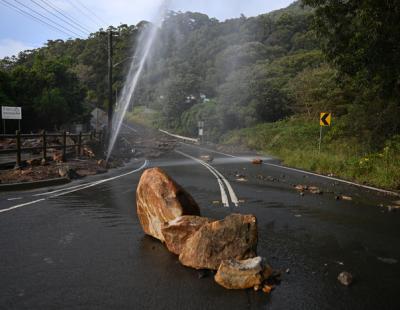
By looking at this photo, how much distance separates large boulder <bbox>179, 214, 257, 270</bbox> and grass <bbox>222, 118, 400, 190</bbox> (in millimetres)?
9814

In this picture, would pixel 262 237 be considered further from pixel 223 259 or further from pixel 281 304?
pixel 281 304

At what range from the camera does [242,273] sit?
4.46 m

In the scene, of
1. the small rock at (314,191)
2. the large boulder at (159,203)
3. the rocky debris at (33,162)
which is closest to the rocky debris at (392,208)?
the small rock at (314,191)

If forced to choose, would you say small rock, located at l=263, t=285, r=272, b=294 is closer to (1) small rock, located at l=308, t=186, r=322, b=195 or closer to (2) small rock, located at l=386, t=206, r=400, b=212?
(2) small rock, located at l=386, t=206, r=400, b=212

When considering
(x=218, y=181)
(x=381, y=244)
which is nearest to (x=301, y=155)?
(x=218, y=181)

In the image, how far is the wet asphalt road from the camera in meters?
4.16

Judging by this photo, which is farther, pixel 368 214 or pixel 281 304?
pixel 368 214

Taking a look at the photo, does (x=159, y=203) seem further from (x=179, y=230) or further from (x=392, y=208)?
(x=392, y=208)

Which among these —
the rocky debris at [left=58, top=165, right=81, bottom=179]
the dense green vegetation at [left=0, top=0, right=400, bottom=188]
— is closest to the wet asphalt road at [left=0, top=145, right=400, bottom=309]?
the rocky debris at [left=58, top=165, right=81, bottom=179]

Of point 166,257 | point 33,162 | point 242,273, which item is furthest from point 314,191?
point 33,162

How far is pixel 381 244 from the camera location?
632cm

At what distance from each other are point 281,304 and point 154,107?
102m

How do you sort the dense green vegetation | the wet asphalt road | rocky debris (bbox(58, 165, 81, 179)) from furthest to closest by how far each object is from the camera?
the dense green vegetation → rocky debris (bbox(58, 165, 81, 179)) → the wet asphalt road

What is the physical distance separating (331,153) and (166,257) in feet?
67.0
